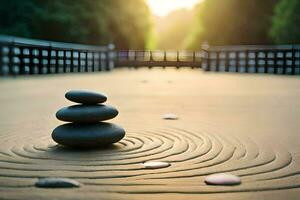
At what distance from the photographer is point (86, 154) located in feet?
9.52

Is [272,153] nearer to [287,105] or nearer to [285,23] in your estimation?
[287,105]

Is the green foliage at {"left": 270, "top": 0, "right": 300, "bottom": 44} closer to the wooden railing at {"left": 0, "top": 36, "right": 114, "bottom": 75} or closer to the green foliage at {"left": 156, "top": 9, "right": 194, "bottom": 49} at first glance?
the wooden railing at {"left": 0, "top": 36, "right": 114, "bottom": 75}

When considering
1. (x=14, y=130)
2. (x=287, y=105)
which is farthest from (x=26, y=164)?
(x=287, y=105)

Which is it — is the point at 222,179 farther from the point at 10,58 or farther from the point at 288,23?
the point at 288,23

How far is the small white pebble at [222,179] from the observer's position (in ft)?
7.32

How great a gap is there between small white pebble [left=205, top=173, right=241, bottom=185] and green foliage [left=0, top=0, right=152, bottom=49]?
73.1 feet

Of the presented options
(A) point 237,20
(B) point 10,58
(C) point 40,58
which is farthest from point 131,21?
(C) point 40,58

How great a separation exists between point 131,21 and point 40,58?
74.3 ft

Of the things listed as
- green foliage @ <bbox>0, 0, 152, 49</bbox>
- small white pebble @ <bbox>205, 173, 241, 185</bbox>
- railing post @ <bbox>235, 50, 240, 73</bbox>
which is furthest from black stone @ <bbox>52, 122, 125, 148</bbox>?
green foliage @ <bbox>0, 0, 152, 49</bbox>

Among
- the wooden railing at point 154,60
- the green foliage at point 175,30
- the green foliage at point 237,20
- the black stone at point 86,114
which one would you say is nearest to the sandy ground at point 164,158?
the black stone at point 86,114

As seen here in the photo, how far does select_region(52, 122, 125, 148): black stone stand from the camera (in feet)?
9.86

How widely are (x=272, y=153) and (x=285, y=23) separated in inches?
849

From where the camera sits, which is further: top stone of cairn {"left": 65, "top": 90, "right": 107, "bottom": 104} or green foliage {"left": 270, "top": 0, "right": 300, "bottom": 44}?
green foliage {"left": 270, "top": 0, "right": 300, "bottom": 44}

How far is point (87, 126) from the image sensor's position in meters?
3.14
